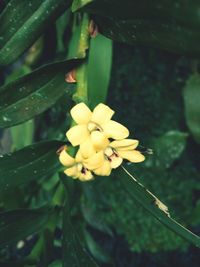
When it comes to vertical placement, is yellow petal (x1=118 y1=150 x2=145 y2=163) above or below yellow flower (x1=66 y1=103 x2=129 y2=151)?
below

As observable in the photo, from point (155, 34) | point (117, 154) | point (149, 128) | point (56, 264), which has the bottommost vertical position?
point (56, 264)

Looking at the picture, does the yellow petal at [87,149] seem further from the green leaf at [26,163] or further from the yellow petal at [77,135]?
the green leaf at [26,163]

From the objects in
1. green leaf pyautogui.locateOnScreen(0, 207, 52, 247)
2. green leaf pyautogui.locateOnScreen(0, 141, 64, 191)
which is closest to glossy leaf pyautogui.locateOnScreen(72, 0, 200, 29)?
green leaf pyautogui.locateOnScreen(0, 141, 64, 191)

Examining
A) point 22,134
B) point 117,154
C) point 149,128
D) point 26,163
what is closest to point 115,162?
point 117,154

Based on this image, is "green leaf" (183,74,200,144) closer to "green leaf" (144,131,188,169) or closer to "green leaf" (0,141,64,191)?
"green leaf" (144,131,188,169)

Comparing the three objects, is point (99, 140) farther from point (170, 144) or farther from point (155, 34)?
point (170, 144)

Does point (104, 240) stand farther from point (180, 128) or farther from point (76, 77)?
point (76, 77)
